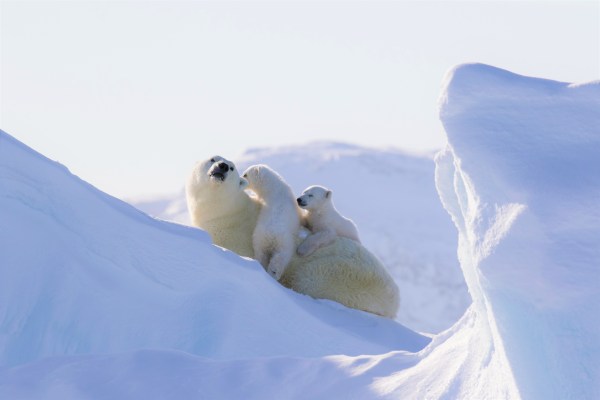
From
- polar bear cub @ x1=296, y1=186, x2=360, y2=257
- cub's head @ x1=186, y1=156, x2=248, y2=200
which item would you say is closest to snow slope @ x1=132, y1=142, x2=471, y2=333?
polar bear cub @ x1=296, y1=186, x2=360, y2=257

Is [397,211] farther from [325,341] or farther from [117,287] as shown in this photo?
[117,287]

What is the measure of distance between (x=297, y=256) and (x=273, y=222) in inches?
11.1

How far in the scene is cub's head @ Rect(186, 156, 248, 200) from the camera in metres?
7.74

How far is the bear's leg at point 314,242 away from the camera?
7801 mm

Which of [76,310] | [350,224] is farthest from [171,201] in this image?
[76,310]

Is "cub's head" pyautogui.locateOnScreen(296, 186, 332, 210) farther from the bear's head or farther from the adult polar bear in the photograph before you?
the bear's head

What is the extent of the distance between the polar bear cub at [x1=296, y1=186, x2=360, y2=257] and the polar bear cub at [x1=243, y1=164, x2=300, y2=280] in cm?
10

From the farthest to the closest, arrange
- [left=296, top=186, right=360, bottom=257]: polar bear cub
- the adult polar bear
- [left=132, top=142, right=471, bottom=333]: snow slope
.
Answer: [left=132, top=142, right=471, bottom=333]: snow slope, [left=296, top=186, right=360, bottom=257]: polar bear cub, the adult polar bear

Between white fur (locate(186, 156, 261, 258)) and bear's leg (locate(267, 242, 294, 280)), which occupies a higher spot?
white fur (locate(186, 156, 261, 258))

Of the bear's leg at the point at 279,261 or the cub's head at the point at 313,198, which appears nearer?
the bear's leg at the point at 279,261

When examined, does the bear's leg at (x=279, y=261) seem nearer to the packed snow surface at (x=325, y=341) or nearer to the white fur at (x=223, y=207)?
the white fur at (x=223, y=207)

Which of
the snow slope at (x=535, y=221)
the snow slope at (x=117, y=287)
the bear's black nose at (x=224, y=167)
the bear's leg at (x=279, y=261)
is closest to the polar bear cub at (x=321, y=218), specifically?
the bear's leg at (x=279, y=261)

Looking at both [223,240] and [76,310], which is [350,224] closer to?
[223,240]

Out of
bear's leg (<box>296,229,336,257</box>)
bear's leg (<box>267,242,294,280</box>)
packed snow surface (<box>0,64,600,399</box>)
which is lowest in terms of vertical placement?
bear's leg (<box>267,242,294,280</box>)
